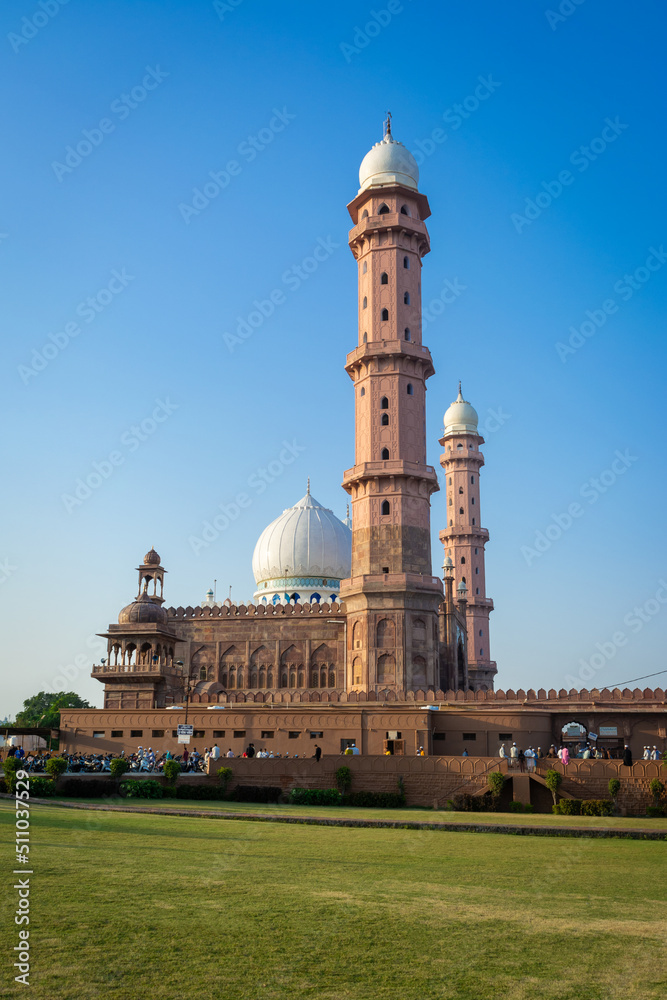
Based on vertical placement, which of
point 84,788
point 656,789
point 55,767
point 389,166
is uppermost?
point 389,166

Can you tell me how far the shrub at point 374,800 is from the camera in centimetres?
2820

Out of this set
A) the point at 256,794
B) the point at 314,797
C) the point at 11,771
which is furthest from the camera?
the point at 256,794

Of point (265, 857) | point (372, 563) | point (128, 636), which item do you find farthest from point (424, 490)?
point (265, 857)

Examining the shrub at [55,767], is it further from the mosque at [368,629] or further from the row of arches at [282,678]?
the row of arches at [282,678]

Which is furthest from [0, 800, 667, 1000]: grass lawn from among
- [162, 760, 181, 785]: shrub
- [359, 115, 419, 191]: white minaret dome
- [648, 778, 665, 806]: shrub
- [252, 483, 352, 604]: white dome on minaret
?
[252, 483, 352, 604]: white dome on minaret

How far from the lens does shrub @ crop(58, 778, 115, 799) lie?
86.6ft

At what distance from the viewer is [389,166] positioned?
156 ft

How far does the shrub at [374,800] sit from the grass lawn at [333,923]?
523 inches

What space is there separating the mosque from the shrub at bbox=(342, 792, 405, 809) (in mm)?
5186

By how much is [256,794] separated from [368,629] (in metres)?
14.9

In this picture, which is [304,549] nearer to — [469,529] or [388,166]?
[469,529]

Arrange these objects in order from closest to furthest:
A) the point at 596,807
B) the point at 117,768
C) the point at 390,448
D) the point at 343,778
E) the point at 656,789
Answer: the point at 596,807, the point at 656,789, the point at 117,768, the point at 343,778, the point at 390,448

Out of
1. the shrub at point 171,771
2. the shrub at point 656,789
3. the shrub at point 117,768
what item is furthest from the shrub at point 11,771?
the shrub at point 656,789

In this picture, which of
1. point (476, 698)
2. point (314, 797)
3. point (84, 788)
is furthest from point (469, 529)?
point (84, 788)
